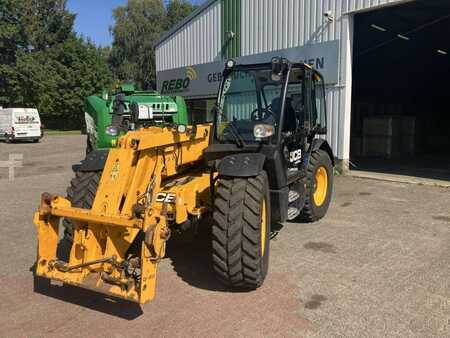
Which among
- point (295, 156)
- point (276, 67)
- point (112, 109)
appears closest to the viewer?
point (276, 67)

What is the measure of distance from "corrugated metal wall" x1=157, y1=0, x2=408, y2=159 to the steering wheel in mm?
6014

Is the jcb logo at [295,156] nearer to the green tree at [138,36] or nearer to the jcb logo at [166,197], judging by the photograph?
the jcb logo at [166,197]

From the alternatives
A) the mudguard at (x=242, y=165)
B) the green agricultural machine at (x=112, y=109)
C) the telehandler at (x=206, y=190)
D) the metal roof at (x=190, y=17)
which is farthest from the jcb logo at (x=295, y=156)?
the metal roof at (x=190, y=17)

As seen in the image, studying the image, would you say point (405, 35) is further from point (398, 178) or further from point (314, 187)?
point (314, 187)

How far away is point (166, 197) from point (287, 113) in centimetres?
199

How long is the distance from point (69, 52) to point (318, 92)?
40455mm

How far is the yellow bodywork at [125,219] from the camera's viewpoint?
3.71 meters

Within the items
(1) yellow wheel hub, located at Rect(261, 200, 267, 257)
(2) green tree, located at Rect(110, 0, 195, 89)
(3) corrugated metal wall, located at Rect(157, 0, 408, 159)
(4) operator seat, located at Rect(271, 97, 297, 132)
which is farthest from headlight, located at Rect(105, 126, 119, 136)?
(2) green tree, located at Rect(110, 0, 195, 89)

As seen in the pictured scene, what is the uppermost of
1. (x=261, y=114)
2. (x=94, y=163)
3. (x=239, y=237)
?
(x=261, y=114)

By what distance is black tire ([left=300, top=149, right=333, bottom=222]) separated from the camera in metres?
6.74

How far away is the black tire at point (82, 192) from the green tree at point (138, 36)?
4464 cm

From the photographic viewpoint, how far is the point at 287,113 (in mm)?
5633

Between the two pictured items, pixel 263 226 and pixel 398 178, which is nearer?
pixel 263 226

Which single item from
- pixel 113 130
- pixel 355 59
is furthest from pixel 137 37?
pixel 113 130
